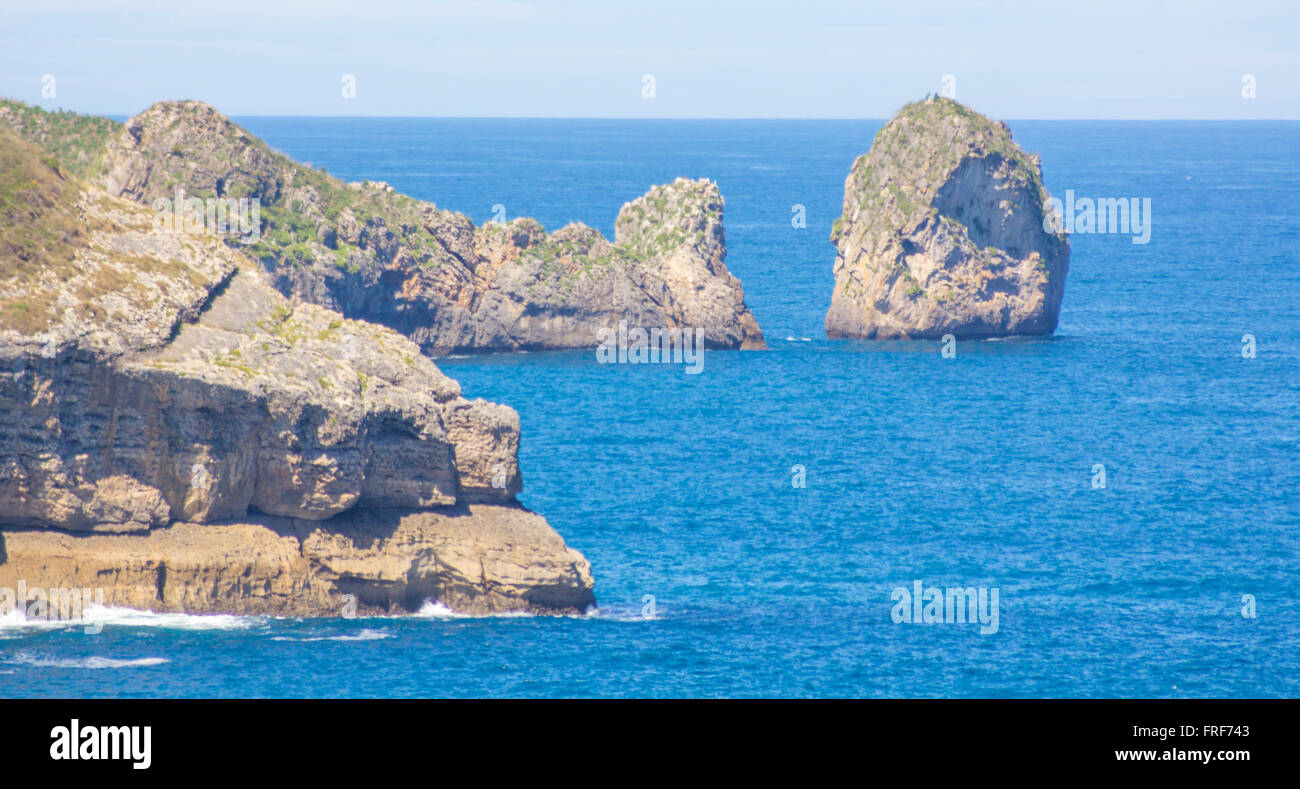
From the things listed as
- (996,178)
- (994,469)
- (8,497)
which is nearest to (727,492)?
(994,469)

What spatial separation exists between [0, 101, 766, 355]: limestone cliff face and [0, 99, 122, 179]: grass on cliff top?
39.3 inches

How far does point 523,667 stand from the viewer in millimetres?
50469

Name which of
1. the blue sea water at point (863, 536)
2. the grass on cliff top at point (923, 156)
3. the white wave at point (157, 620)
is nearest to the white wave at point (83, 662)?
the blue sea water at point (863, 536)

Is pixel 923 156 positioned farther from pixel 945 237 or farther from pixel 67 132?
pixel 67 132

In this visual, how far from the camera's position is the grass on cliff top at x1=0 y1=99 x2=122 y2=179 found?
10988 cm

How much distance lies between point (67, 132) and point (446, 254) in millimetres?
27888

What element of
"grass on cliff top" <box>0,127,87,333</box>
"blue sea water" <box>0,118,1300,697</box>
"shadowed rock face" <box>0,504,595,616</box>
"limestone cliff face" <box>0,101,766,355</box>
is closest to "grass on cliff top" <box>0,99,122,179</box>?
"limestone cliff face" <box>0,101,766,355</box>

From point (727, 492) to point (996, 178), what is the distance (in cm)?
5343

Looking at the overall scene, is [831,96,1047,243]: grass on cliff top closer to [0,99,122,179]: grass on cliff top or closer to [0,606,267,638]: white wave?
[0,99,122,179]: grass on cliff top

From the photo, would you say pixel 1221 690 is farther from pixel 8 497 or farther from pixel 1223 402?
pixel 1223 402

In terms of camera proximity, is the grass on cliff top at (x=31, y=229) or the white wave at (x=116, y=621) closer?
the grass on cliff top at (x=31, y=229)

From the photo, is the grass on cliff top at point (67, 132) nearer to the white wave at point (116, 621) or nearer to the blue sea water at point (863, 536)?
the blue sea water at point (863, 536)

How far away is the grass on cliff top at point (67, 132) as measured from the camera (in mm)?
109875

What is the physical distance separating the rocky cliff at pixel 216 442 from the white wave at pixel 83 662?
11.1 ft
